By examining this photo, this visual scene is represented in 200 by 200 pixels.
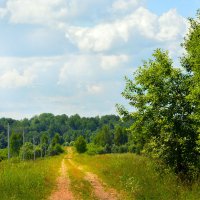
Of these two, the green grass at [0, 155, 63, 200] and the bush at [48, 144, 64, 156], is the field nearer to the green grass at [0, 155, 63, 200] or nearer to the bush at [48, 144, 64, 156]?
the green grass at [0, 155, 63, 200]

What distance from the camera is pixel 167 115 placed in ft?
72.0

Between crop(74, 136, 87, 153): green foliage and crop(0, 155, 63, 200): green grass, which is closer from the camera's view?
crop(0, 155, 63, 200): green grass

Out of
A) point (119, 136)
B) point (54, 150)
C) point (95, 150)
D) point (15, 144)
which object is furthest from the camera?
point (119, 136)

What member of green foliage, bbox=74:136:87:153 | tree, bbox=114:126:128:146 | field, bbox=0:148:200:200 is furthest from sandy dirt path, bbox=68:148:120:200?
tree, bbox=114:126:128:146

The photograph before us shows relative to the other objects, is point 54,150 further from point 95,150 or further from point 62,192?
point 62,192

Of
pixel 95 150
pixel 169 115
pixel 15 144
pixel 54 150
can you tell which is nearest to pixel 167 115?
pixel 169 115

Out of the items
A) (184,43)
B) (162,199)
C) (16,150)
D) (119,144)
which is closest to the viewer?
(162,199)

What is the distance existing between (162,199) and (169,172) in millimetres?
4991

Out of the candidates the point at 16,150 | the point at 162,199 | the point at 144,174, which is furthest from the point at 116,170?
the point at 16,150

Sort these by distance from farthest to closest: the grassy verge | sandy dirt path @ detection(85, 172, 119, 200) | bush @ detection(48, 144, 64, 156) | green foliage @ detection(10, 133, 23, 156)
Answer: bush @ detection(48, 144, 64, 156) < green foliage @ detection(10, 133, 23, 156) < the grassy verge < sandy dirt path @ detection(85, 172, 119, 200)

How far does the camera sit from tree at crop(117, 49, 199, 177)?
2202cm

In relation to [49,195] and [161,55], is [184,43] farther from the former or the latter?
[49,195]

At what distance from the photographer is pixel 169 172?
76.4ft

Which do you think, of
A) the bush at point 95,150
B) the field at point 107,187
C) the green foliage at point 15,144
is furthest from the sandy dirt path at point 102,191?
the green foliage at point 15,144
